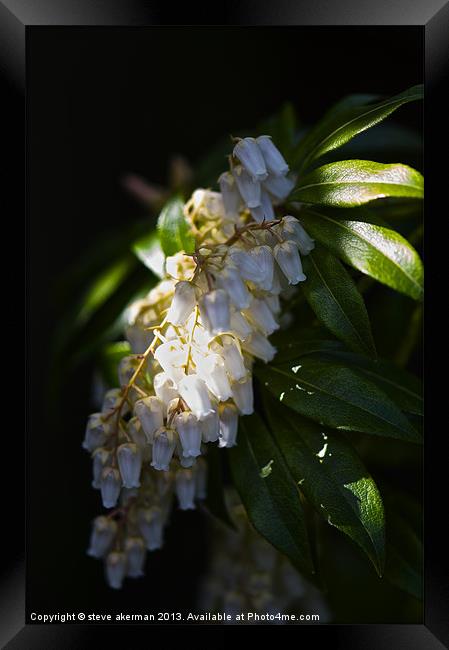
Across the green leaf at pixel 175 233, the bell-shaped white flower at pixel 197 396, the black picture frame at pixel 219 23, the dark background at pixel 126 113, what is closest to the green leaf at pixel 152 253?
the green leaf at pixel 175 233

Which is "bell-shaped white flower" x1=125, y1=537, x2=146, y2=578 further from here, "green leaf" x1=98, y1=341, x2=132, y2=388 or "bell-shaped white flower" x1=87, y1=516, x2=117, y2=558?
"green leaf" x1=98, y1=341, x2=132, y2=388

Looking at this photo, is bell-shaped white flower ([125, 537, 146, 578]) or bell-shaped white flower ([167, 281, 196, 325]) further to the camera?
bell-shaped white flower ([125, 537, 146, 578])

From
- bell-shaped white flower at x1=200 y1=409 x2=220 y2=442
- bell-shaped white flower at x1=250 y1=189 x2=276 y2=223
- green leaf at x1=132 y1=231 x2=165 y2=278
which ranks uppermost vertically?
bell-shaped white flower at x1=250 y1=189 x2=276 y2=223

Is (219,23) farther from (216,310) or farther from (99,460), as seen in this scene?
(99,460)

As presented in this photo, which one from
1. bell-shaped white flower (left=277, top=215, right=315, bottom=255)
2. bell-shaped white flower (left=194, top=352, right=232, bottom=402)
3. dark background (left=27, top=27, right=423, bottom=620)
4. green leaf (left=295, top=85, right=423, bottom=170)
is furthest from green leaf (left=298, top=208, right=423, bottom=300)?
dark background (left=27, top=27, right=423, bottom=620)

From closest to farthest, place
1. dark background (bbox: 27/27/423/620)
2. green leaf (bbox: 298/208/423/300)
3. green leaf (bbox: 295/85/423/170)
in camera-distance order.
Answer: green leaf (bbox: 298/208/423/300) < green leaf (bbox: 295/85/423/170) < dark background (bbox: 27/27/423/620)

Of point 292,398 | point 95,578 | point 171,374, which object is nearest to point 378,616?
point 95,578
